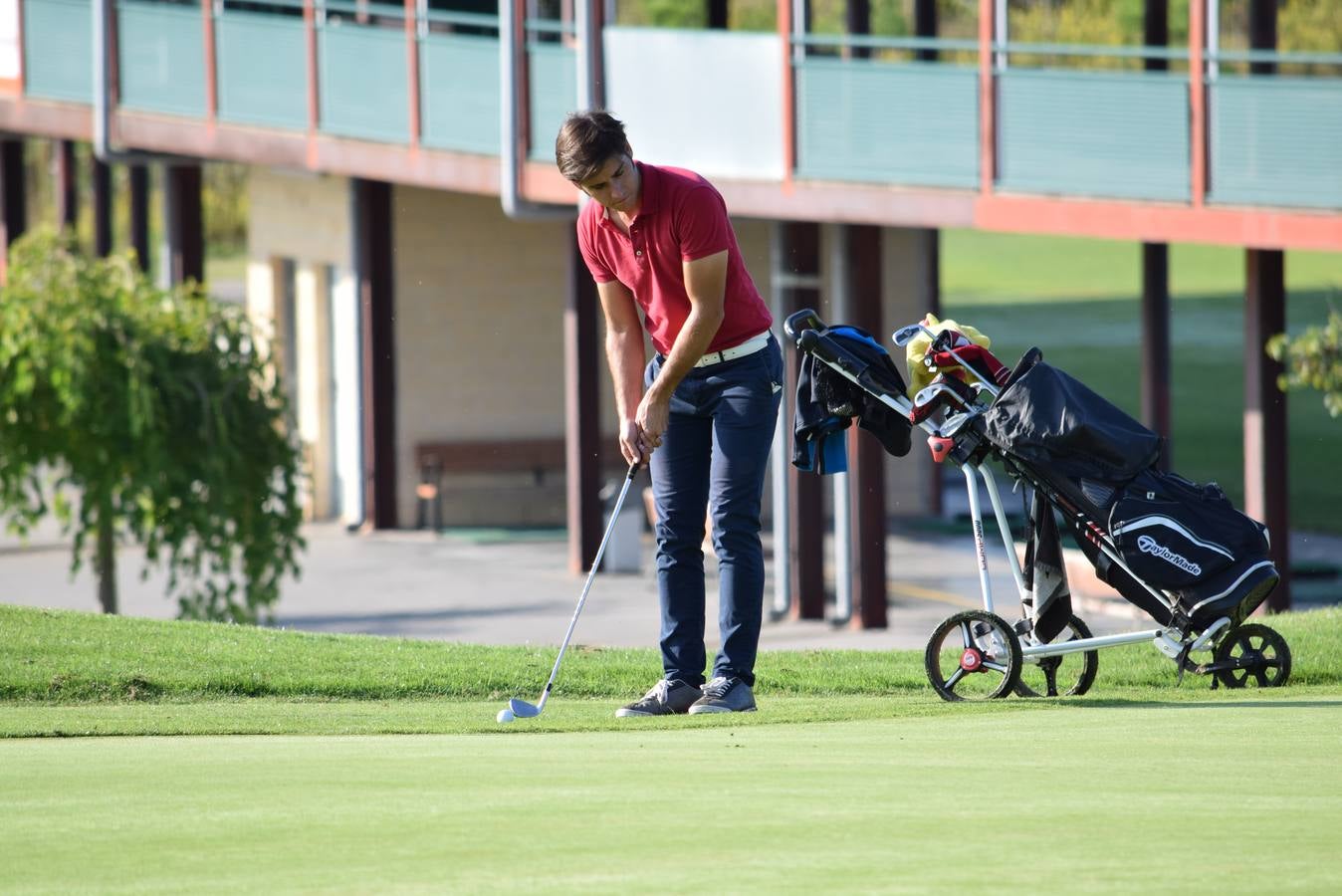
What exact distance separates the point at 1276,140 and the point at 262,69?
1233cm

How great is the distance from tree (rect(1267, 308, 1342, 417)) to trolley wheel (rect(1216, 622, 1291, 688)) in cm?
912

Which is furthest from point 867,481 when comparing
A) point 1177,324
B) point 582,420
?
point 1177,324

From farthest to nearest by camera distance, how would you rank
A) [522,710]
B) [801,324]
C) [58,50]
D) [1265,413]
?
[58,50]
[1265,413]
[801,324]
[522,710]

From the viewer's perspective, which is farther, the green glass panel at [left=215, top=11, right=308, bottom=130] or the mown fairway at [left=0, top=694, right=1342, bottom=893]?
the green glass panel at [left=215, top=11, right=308, bottom=130]

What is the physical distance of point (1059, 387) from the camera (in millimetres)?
7535

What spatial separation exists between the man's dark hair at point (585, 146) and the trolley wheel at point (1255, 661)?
8.88 feet

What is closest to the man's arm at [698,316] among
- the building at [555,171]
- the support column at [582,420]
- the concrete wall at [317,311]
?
the building at [555,171]

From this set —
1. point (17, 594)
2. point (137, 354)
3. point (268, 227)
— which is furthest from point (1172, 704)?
point (268, 227)

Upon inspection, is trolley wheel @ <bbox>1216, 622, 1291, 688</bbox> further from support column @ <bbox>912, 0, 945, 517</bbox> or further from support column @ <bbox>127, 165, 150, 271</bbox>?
support column @ <bbox>127, 165, 150, 271</bbox>

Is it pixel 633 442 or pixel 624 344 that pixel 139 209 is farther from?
pixel 633 442

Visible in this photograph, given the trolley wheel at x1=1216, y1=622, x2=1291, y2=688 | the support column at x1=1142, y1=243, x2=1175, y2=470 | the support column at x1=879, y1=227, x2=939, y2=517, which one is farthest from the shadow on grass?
the support column at x1=879, y1=227, x2=939, y2=517

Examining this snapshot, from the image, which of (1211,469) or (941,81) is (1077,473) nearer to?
(941,81)

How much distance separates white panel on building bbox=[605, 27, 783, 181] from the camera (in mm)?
18625

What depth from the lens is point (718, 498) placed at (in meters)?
7.45
